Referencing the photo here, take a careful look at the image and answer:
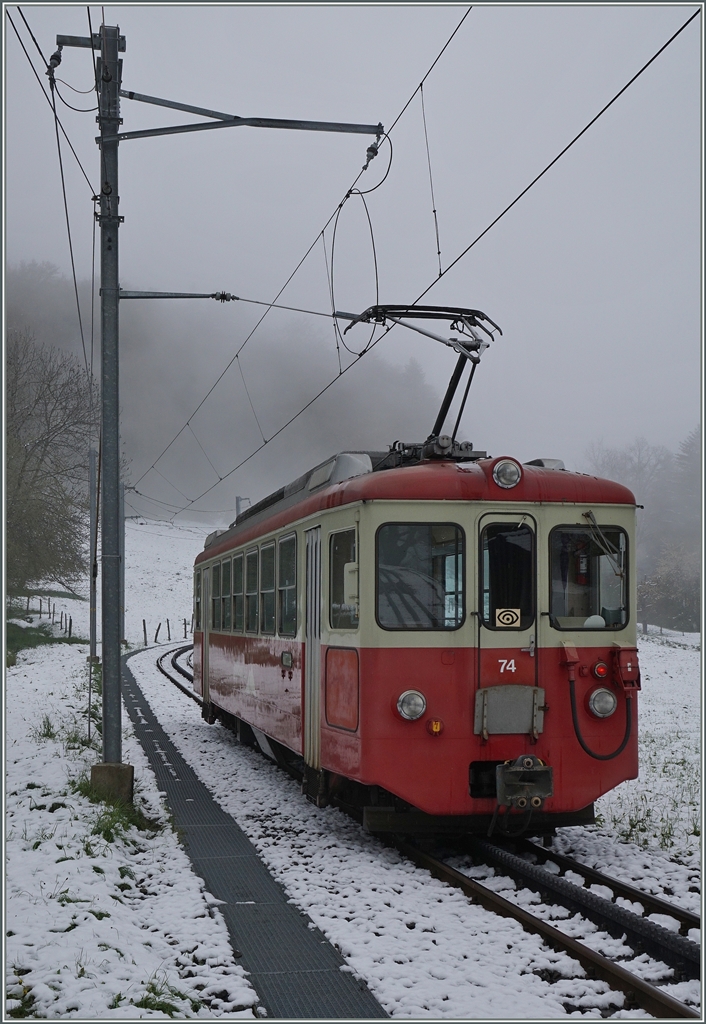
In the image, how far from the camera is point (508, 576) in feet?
25.3

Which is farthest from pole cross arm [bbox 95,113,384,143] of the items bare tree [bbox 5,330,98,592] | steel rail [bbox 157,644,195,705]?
bare tree [bbox 5,330,98,592]

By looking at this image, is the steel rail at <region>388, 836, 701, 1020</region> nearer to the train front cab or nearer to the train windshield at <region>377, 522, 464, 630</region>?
the train front cab

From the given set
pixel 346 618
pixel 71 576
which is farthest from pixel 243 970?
pixel 71 576

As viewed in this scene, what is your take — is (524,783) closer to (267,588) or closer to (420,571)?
(420,571)

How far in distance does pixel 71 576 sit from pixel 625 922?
Answer: 3046 centimetres

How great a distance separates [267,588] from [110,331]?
312 cm

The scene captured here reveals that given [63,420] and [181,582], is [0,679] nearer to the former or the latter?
[63,420]

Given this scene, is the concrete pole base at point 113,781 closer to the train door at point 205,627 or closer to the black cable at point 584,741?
the black cable at point 584,741

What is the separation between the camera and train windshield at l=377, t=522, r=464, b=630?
759 cm

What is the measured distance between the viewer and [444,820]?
7.71 metres

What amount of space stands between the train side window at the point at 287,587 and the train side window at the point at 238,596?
2349 millimetres

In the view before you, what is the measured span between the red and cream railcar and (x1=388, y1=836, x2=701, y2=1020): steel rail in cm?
53

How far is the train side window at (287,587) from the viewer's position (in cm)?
963

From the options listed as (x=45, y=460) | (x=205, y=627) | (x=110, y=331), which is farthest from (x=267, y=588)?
(x=45, y=460)
